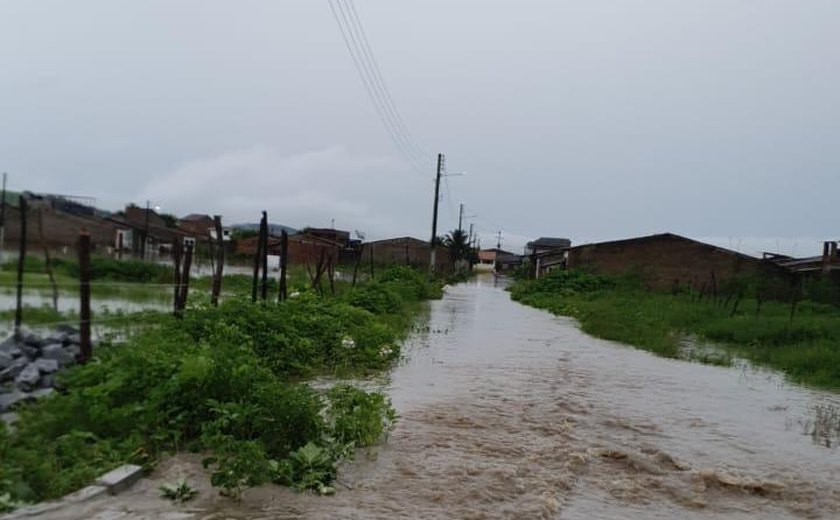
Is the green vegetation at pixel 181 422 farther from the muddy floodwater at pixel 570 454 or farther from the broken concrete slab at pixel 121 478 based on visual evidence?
the muddy floodwater at pixel 570 454

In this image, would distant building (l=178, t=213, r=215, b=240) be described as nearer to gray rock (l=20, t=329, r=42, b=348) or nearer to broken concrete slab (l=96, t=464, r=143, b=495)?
gray rock (l=20, t=329, r=42, b=348)

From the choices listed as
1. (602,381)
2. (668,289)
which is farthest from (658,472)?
(668,289)

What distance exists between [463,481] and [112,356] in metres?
3.49

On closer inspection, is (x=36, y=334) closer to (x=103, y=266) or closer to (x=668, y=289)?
(x=103, y=266)

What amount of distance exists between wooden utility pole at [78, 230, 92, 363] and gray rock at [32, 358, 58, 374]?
0.38 m

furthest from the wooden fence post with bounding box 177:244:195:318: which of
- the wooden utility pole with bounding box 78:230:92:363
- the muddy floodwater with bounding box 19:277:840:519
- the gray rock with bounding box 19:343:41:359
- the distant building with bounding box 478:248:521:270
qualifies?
the distant building with bounding box 478:248:521:270

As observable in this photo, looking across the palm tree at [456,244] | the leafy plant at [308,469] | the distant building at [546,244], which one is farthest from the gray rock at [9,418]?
the distant building at [546,244]

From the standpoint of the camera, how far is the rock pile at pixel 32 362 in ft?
18.2

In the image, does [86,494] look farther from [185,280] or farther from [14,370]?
[185,280]

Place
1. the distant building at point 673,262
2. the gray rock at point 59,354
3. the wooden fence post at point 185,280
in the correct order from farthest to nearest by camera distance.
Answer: the distant building at point 673,262 < the wooden fence post at point 185,280 < the gray rock at point 59,354

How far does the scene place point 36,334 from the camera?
239 inches

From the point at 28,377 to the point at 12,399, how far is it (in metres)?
0.35

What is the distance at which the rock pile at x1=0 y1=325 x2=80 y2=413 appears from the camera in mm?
5539

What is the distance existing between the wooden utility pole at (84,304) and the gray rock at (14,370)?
69 cm
